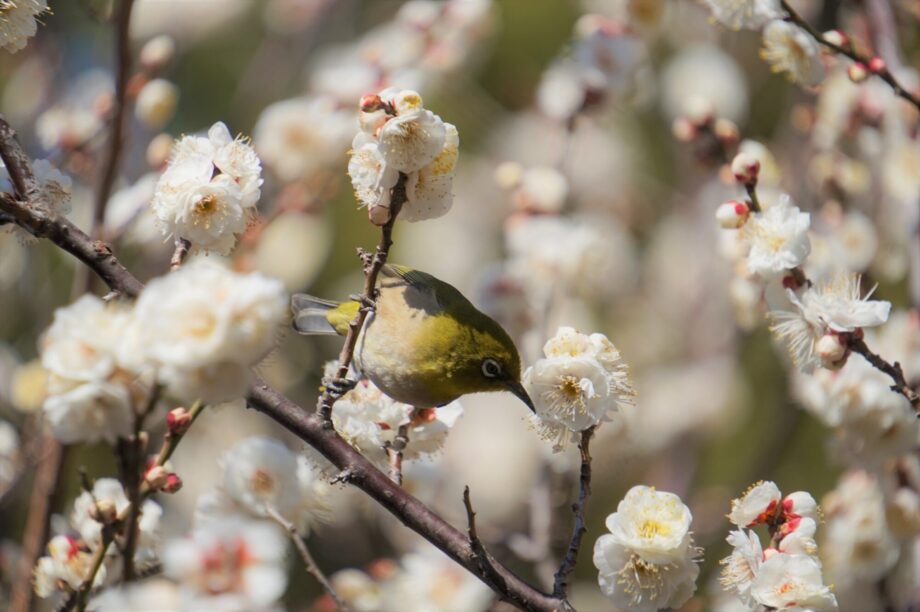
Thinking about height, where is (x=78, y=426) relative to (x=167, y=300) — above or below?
below

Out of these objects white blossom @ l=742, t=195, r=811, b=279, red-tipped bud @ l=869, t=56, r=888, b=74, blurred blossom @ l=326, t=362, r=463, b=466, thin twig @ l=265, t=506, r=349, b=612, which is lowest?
thin twig @ l=265, t=506, r=349, b=612

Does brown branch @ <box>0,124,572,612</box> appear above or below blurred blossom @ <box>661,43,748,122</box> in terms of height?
above

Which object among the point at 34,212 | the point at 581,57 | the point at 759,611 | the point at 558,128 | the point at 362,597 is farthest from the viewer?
the point at 558,128

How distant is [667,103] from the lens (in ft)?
20.0

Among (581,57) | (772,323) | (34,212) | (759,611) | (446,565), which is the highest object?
(34,212)

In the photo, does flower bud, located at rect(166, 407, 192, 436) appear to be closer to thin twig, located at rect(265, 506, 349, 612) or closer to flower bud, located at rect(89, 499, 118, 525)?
flower bud, located at rect(89, 499, 118, 525)

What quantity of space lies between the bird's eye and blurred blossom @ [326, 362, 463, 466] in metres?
0.23

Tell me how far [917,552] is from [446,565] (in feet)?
4.29

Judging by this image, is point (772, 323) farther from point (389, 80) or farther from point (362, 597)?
point (389, 80)

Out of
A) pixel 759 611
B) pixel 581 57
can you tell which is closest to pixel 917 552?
pixel 759 611

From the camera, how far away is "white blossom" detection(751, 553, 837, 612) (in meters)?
1.58

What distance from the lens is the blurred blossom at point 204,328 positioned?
3.97ft

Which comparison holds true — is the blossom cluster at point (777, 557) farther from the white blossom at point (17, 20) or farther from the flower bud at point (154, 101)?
the flower bud at point (154, 101)

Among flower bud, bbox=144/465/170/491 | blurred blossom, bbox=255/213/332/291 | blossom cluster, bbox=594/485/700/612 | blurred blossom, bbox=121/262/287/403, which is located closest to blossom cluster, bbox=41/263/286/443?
blurred blossom, bbox=121/262/287/403
